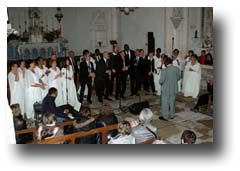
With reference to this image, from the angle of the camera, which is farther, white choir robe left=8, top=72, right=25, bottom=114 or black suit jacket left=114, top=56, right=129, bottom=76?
black suit jacket left=114, top=56, right=129, bottom=76

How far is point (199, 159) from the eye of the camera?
4258 mm

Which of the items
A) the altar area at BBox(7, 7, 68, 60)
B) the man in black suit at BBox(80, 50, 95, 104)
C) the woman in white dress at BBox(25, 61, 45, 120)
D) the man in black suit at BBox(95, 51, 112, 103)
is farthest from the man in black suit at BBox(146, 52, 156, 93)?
the altar area at BBox(7, 7, 68, 60)

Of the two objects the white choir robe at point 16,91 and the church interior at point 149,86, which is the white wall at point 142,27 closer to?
the church interior at point 149,86

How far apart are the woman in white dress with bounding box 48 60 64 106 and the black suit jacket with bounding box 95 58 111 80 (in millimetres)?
910

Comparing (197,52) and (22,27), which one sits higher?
(22,27)

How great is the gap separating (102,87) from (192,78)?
179 centimetres

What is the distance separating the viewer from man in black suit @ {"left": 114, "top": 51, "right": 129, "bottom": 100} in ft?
21.4

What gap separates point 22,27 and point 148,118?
6.06 meters

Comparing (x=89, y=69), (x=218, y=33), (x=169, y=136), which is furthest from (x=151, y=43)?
(x=218, y=33)

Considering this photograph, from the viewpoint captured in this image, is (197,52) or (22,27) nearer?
(197,52)

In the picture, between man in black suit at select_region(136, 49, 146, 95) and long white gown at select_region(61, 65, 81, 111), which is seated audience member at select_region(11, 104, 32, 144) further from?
man in black suit at select_region(136, 49, 146, 95)

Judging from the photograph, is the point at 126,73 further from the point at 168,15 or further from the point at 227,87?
the point at 227,87

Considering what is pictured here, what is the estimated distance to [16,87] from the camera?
16.3 feet

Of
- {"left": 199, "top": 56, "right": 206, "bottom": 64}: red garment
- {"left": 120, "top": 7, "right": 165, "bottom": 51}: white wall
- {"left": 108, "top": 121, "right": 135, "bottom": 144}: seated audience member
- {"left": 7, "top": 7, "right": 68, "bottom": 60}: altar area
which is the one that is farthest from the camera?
{"left": 7, "top": 7, "right": 68, "bottom": 60}: altar area
